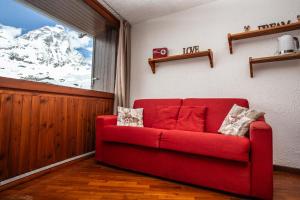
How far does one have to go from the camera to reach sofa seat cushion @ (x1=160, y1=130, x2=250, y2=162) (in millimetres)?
1386

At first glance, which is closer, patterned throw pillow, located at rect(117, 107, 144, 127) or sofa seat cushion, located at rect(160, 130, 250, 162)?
sofa seat cushion, located at rect(160, 130, 250, 162)

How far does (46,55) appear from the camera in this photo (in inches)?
88.9

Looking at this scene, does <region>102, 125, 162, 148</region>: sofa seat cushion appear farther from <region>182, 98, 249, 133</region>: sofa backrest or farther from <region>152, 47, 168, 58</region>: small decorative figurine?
<region>152, 47, 168, 58</region>: small decorative figurine

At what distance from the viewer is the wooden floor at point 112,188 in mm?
1417

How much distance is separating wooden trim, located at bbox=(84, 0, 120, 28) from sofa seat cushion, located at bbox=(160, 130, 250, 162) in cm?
206

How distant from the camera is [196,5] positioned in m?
2.63

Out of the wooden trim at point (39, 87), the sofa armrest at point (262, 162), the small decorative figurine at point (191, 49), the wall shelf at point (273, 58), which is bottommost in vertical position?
the sofa armrest at point (262, 162)

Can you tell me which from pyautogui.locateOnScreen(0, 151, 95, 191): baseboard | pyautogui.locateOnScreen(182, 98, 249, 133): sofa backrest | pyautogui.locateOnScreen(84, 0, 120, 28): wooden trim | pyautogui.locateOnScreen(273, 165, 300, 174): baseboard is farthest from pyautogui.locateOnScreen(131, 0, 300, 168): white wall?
pyautogui.locateOnScreen(0, 151, 95, 191): baseboard

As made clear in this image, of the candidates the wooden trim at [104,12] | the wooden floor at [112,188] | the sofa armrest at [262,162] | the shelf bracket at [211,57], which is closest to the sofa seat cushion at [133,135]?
the wooden floor at [112,188]

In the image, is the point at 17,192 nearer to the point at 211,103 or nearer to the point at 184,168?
the point at 184,168

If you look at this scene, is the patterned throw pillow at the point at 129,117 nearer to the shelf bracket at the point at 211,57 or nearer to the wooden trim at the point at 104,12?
the shelf bracket at the point at 211,57

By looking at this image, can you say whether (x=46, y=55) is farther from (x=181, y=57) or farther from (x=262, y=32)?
(x=262, y=32)

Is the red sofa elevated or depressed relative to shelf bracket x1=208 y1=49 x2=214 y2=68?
depressed

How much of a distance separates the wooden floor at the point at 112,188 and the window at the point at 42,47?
1160 millimetres
